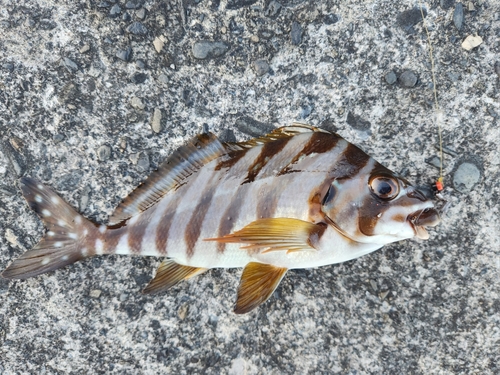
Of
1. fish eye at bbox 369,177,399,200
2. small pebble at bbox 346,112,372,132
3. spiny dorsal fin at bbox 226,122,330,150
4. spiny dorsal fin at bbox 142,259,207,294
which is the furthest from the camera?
small pebble at bbox 346,112,372,132

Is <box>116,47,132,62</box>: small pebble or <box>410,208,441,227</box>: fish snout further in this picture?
<box>116,47,132,62</box>: small pebble

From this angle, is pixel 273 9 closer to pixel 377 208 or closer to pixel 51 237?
pixel 377 208

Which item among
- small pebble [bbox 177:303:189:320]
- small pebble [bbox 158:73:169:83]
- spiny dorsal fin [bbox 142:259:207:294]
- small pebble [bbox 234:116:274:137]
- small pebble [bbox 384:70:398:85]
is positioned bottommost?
small pebble [bbox 177:303:189:320]

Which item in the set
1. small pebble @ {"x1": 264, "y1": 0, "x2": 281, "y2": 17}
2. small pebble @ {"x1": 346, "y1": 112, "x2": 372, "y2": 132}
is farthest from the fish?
small pebble @ {"x1": 264, "y1": 0, "x2": 281, "y2": 17}

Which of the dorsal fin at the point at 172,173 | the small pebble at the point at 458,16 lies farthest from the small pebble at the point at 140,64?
the small pebble at the point at 458,16

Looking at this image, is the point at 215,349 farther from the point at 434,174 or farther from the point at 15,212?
the point at 434,174

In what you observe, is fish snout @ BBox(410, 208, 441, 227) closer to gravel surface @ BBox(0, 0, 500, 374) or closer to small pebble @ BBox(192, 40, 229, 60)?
gravel surface @ BBox(0, 0, 500, 374)

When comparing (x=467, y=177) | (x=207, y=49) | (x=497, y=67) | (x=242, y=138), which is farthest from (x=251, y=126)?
(x=497, y=67)

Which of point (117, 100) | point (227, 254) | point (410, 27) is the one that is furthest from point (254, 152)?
point (410, 27)
